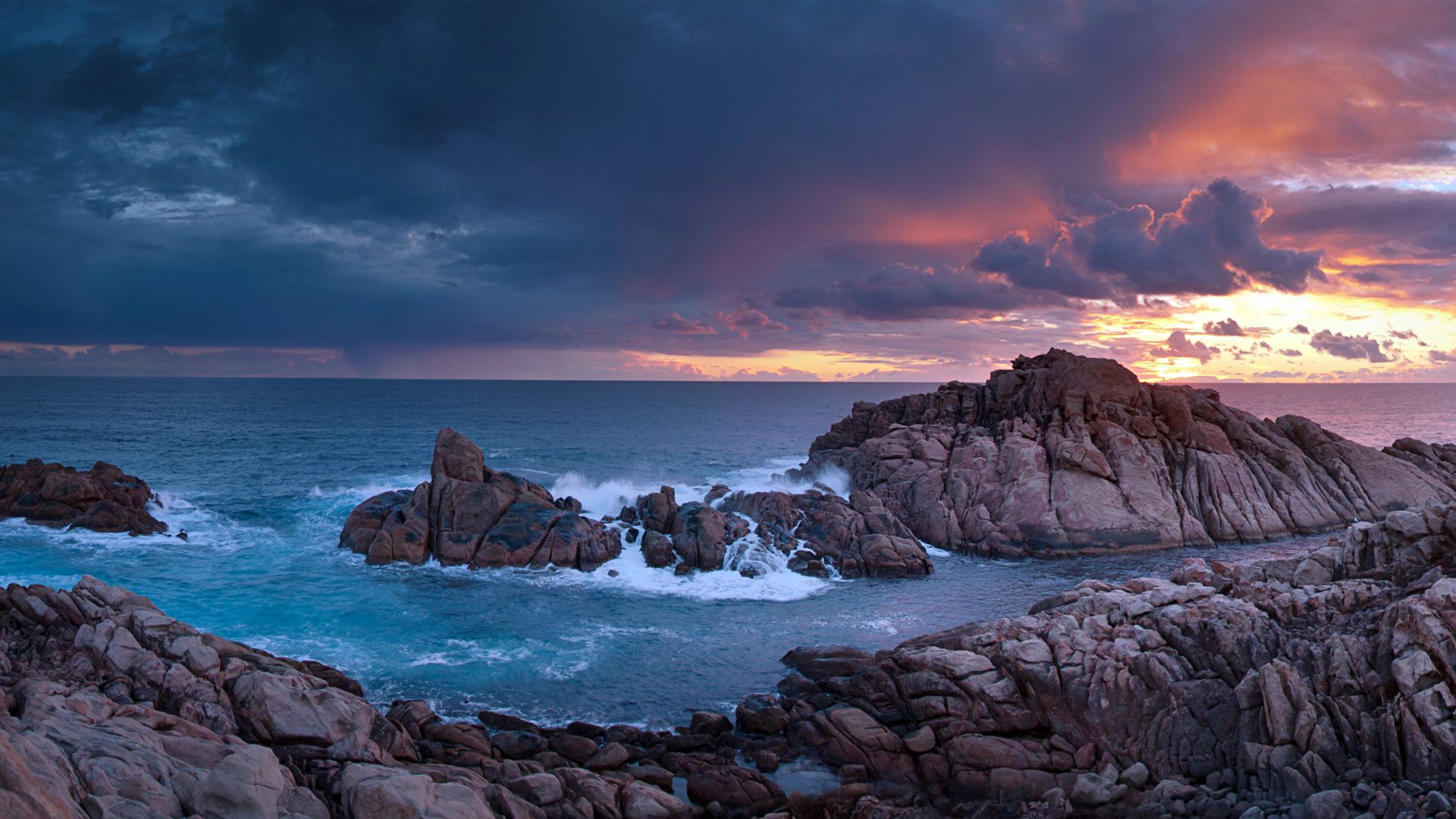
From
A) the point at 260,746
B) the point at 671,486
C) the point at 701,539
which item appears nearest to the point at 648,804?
the point at 260,746

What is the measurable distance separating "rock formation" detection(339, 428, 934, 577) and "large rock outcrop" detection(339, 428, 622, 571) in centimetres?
5

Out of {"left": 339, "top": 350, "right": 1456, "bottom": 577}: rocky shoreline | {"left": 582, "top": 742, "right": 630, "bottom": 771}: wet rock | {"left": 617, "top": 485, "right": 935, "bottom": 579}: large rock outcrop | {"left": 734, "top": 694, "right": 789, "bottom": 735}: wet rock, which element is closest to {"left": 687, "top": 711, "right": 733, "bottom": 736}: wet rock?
{"left": 734, "top": 694, "right": 789, "bottom": 735}: wet rock

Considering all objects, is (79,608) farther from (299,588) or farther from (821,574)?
(821,574)

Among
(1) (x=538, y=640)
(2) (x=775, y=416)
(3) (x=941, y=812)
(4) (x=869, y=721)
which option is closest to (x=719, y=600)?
(1) (x=538, y=640)

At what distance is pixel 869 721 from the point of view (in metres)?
23.4

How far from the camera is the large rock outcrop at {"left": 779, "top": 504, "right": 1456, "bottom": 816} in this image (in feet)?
55.4

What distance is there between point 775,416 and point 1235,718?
15946 centimetres

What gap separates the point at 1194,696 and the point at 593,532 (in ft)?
105

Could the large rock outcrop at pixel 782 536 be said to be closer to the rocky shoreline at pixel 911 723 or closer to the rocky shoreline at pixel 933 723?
the rocky shoreline at pixel 911 723

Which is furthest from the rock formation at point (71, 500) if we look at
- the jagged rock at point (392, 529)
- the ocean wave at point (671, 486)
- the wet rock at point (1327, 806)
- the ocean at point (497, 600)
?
the wet rock at point (1327, 806)

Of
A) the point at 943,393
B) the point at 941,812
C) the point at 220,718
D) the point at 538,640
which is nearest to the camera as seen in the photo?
the point at 220,718

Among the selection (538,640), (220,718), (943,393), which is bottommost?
(538,640)

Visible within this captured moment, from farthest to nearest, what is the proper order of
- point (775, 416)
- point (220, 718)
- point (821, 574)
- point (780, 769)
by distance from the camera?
point (775, 416), point (821, 574), point (780, 769), point (220, 718)

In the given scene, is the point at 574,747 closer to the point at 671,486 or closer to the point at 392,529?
the point at 392,529
